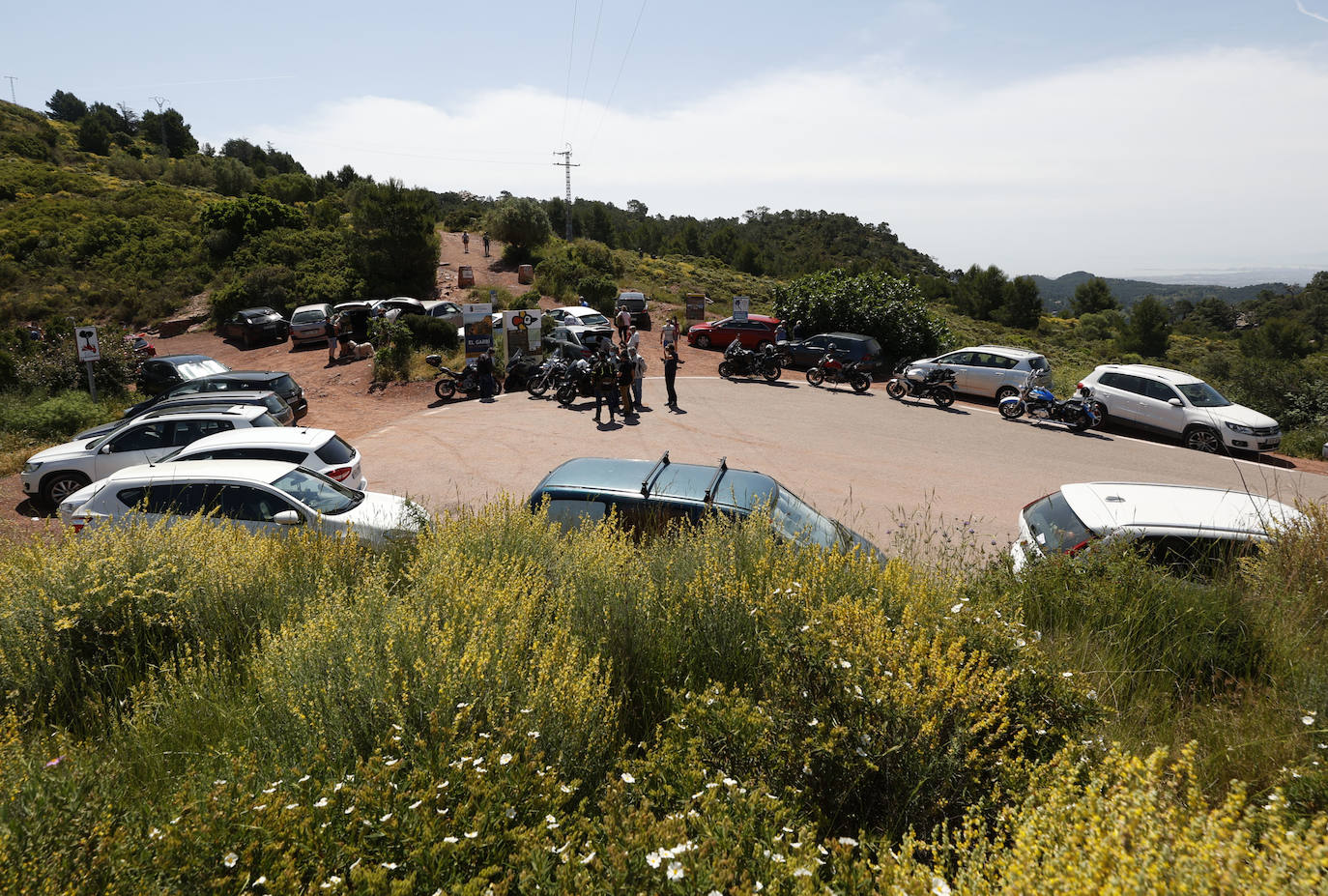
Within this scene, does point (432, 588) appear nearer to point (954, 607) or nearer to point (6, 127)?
point (954, 607)

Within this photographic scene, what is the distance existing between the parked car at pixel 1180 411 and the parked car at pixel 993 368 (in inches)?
62.0

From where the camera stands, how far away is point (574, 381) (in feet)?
57.8

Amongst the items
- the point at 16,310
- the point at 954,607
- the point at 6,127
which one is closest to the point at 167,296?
the point at 16,310

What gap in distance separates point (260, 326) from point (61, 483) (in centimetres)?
1841

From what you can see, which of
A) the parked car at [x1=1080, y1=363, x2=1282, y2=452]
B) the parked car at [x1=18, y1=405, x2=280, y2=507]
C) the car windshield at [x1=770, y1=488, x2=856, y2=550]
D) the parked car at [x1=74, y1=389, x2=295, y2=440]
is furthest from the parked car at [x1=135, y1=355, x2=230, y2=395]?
the parked car at [x1=1080, y1=363, x2=1282, y2=452]

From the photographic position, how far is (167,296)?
3447cm

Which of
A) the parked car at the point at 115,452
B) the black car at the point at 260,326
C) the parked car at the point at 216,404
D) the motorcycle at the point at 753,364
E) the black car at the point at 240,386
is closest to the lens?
the parked car at the point at 115,452

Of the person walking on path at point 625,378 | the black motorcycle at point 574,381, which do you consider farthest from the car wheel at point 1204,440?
the black motorcycle at point 574,381

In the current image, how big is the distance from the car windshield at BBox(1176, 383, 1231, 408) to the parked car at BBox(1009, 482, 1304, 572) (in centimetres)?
992

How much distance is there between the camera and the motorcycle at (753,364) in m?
20.8

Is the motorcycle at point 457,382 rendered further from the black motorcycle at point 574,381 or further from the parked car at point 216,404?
the parked car at point 216,404

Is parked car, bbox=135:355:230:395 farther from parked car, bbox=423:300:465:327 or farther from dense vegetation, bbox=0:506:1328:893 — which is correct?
dense vegetation, bbox=0:506:1328:893

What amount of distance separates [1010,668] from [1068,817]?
3.49 ft

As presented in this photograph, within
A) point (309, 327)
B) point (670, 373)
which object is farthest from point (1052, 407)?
point (309, 327)
